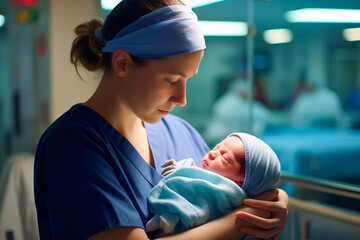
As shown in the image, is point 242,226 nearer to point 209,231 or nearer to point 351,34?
point 209,231

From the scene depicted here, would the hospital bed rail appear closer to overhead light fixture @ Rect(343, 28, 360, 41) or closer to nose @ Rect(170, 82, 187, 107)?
overhead light fixture @ Rect(343, 28, 360, 41)

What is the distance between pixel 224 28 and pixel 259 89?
0.53 meters

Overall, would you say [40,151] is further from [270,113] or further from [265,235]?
[270,113]

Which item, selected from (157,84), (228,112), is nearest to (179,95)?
(157,84)

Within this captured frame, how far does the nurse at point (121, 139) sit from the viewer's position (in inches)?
36.6

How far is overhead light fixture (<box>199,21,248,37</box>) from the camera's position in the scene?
2.70 metres

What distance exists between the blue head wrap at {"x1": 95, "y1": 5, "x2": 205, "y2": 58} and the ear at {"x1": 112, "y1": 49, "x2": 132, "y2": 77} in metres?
0.01

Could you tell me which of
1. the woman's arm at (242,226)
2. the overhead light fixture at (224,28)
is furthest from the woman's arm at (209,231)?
the overhead light fixture at (224,28)

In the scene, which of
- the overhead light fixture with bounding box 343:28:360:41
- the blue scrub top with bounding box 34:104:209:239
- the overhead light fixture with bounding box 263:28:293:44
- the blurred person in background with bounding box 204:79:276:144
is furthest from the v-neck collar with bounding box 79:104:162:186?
the blurred person in background with bounding box 204:79:276:144

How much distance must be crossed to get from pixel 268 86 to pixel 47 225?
2.13m

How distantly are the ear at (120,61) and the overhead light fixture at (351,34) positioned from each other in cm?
112

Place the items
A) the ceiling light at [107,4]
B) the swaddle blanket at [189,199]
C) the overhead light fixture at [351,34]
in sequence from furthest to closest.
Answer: the ceiling light at [107,4] < the overhead light fixture at [351,34] < the swaddle blanket at [189,199]

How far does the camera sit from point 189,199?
1.10 metres

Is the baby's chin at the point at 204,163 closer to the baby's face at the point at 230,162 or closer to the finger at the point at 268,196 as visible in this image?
the baby's face at the point at 230,162
